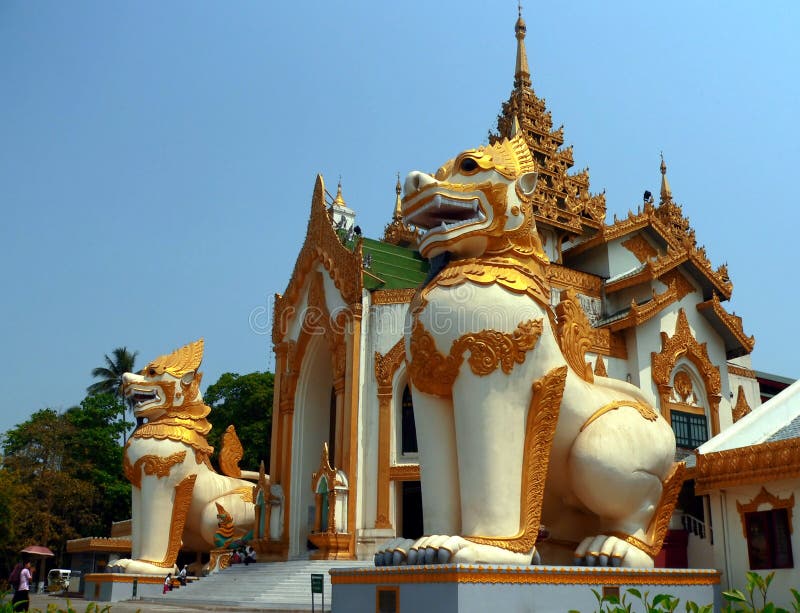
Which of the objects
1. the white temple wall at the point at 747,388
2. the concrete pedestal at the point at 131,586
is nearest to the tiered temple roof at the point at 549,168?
the white temple wall at the point at 747,388

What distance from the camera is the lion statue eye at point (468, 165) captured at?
24.9 feet

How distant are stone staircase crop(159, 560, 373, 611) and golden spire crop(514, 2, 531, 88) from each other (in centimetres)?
1635

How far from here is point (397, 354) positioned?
15.7 metres

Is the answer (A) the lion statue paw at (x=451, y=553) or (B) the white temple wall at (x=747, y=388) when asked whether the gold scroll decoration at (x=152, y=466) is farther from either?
(B) the white temple wall at (x=747, y=388)

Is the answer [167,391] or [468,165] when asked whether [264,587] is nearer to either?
[167,391]

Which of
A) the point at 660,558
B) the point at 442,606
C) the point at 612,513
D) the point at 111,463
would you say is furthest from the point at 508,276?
the point at 111,463

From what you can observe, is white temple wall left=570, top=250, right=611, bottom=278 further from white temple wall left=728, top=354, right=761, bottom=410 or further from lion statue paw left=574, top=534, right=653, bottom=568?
lion statue paw left=574, top=534, right=653, bottom=568

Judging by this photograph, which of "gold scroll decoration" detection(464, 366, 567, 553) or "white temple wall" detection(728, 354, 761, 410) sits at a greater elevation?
"white temple wall" detection(728, 354, 761, 410)

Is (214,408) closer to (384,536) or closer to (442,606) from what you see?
(384,536)

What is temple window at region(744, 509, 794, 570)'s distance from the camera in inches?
320

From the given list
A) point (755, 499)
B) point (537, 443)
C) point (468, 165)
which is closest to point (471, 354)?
point (537, 443)

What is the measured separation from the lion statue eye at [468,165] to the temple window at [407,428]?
8752mm

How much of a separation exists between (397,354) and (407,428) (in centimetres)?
147

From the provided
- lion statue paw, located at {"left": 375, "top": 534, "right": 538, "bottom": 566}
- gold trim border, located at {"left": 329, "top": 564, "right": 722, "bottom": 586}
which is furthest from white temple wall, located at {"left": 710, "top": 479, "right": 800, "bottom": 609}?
lion statue paw, located at {"left": 375, "top": 534, "right": 538, "bottom": 566}
